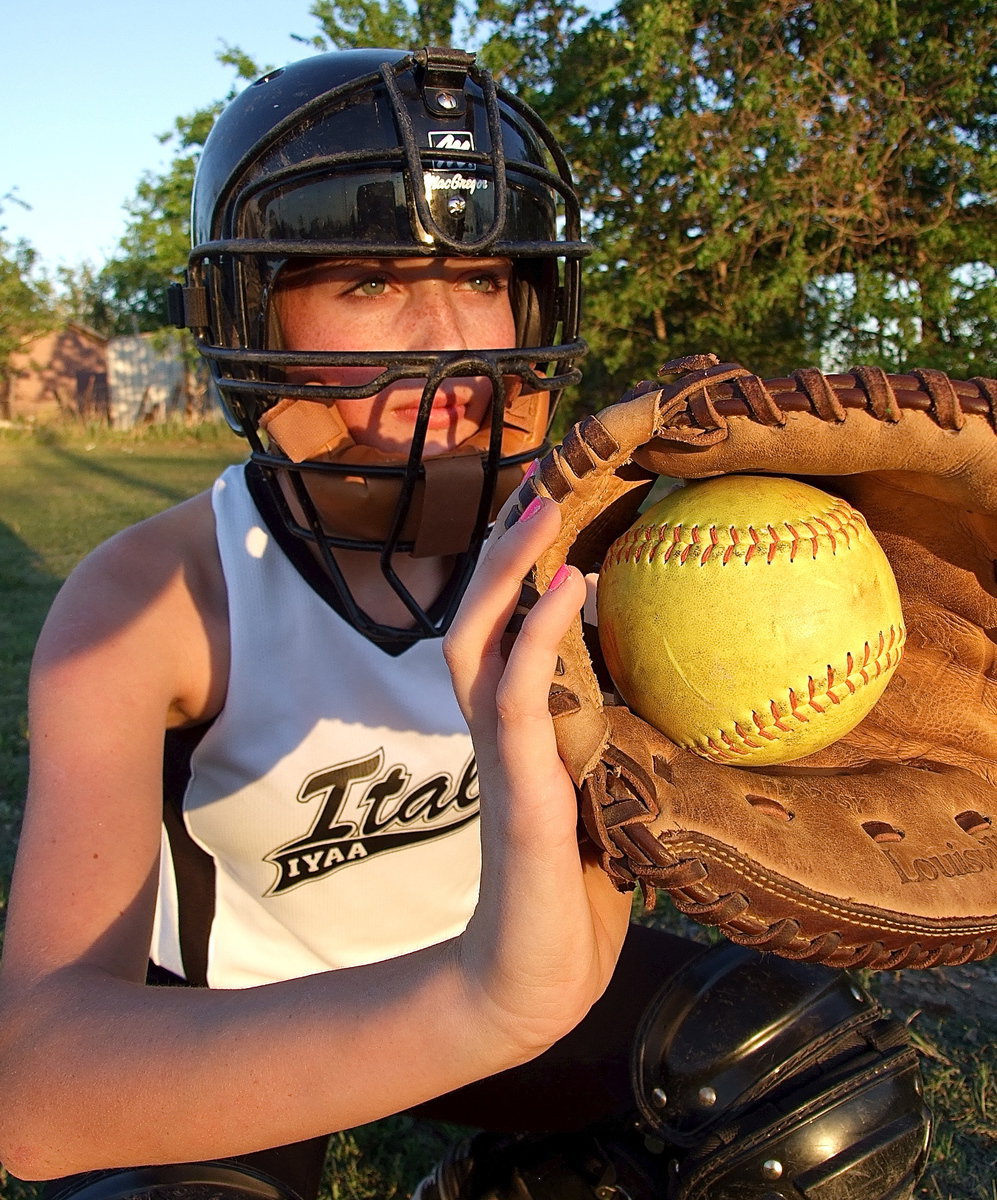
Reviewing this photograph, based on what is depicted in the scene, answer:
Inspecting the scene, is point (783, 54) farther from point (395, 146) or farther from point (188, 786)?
point (188, 786)

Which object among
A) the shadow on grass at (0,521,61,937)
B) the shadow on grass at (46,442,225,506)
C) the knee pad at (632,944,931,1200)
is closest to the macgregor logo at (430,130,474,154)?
the knee pad at (632,944,931,1200)

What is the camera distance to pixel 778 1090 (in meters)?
1.86

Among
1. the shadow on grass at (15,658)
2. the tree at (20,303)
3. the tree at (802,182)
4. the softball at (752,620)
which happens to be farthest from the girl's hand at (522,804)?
the tree at (20,303)

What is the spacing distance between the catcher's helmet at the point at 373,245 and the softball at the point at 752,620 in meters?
0.62

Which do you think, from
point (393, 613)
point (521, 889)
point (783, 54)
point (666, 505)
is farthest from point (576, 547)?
point (783, 54)

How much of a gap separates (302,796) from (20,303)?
35.5m

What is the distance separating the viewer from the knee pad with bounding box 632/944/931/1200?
1781mm

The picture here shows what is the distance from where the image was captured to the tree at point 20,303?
32125mm

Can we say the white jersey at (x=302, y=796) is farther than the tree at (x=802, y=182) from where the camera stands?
No

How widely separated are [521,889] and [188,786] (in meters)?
1.10

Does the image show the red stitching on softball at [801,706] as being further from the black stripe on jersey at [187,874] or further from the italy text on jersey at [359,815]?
the black stripe on jersey at [187,874]

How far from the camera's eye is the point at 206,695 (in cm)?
205

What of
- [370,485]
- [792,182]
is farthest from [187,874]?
[792,182]

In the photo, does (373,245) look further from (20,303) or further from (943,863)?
(20,303)
